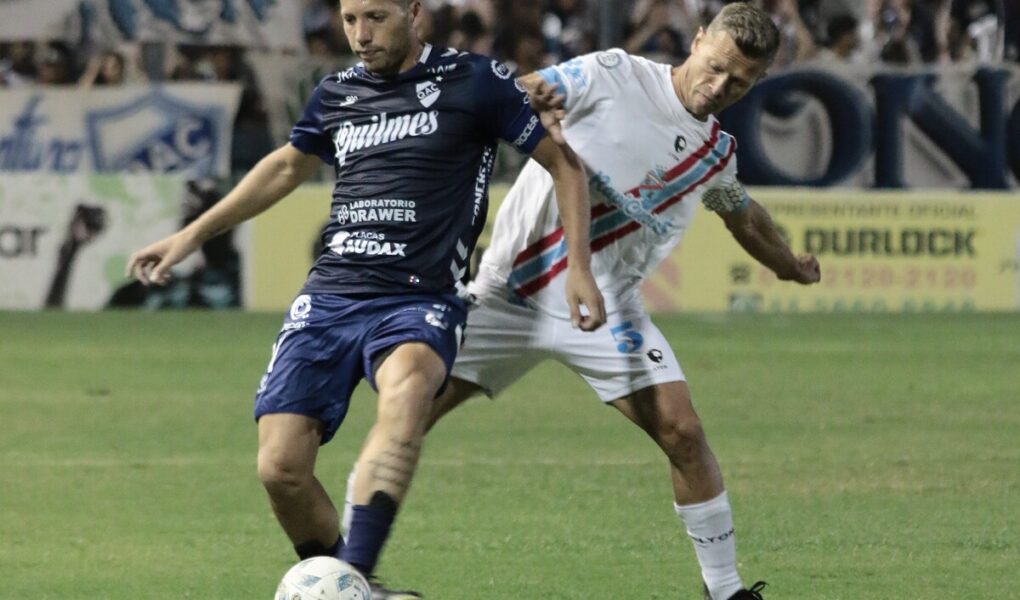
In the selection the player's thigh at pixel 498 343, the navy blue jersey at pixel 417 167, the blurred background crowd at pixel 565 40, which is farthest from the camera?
the blurred background crowd at pixel 565 40

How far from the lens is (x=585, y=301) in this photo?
19.2 ft

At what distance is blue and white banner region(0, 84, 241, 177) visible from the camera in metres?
18.2

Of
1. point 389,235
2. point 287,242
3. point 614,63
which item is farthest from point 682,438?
point 287,242

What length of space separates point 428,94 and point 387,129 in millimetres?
169

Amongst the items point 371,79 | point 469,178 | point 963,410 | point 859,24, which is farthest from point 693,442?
point 859,24

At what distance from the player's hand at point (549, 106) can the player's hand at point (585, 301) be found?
1.50 feet

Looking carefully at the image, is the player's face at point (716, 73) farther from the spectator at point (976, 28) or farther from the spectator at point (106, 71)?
the spectator at point (976, 28)

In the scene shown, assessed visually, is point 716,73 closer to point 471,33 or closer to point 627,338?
point 627,338

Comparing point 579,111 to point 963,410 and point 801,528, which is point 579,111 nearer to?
point 801,528

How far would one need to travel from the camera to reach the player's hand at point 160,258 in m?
6.33

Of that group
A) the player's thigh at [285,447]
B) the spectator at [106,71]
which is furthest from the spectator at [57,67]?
the player's thigh at [285,447]

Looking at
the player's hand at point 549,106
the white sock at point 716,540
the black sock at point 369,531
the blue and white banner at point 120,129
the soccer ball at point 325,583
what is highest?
Answer: the player's hand at point 549,106

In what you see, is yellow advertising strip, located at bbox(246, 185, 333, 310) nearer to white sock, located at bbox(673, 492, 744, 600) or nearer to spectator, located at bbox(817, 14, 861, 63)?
spectator, located at bbox(817, 14, 861, 63)

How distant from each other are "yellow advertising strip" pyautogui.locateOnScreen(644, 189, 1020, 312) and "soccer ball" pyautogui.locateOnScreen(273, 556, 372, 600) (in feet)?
41.8
